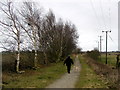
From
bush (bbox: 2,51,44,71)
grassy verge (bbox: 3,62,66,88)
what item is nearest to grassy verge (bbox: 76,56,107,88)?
grassy verge (bbox: 3,62,66,88)

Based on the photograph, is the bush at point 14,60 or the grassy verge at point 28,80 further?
the bush at point 14,60

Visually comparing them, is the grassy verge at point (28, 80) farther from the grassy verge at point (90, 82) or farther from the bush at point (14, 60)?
the bush at point (14, 60)

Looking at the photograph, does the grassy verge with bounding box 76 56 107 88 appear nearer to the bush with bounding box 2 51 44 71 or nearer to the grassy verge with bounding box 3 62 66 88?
the grassy verge with bounding box 3 62 66 88

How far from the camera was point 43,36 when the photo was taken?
150 ft

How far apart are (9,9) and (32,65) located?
1052 centimetres

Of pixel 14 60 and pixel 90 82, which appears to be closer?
pixel 90 82

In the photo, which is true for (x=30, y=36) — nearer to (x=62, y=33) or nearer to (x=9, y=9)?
(x=9, y=9)

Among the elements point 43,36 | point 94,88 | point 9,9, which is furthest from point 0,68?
point 43,36

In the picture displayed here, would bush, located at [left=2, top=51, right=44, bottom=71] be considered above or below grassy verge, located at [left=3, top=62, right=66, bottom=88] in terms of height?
above

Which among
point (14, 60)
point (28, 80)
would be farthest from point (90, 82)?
point (14, 60)

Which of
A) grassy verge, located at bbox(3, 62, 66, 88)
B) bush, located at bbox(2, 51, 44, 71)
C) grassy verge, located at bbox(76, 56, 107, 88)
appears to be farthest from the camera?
bush, located at bbox(2, 51, 44, 71)

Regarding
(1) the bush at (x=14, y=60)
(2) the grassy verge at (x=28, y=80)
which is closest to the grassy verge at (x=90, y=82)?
(2) the grassy verge at (x=28, y=80)

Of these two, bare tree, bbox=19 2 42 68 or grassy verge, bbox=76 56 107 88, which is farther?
bare tree, bbox=19 2 42 68

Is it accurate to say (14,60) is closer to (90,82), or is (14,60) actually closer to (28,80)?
(28,80)
